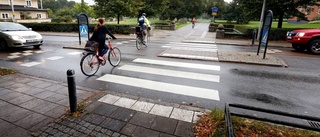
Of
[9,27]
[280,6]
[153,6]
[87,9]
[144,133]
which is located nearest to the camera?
[144,133]

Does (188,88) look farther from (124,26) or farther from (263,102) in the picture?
(124,26)

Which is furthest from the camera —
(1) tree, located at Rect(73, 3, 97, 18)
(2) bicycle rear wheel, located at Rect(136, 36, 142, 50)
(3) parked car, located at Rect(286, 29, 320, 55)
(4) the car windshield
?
(1) tree, located at Rect(73, 3, 97, 18)

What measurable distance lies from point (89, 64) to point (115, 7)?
1698 centimetres

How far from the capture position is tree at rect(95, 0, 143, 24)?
21.0 metres

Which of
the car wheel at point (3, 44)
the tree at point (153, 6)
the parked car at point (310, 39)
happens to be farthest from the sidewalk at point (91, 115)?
the tree at point (153, 6)

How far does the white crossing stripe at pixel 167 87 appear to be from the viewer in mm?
4820

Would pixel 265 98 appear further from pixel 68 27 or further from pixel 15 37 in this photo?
pixel 68 27

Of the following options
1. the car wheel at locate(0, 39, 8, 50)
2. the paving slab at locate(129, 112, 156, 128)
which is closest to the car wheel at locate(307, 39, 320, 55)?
the paving slab at locate(129, 112, 156, 128)

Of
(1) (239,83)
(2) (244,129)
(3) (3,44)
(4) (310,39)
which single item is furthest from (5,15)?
(4) (310,39)

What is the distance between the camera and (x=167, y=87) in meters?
5.26

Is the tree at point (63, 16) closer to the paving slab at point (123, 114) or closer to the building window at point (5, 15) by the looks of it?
the building window at point (5, 15)

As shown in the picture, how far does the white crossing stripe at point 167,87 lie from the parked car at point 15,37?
24.5ft

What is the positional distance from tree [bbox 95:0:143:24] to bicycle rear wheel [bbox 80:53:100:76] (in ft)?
52.8

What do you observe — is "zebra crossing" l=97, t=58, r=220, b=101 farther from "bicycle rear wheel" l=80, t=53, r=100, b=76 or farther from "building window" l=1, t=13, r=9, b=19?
"building window" l=1, t=13, r=9, b=19
